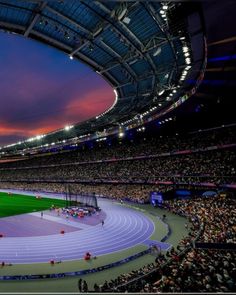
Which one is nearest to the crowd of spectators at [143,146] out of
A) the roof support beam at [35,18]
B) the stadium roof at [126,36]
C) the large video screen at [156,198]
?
the large video screen at [156,198]

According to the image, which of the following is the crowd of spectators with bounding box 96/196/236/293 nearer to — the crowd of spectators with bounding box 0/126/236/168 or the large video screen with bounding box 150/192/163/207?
the large video screen with bounding box 150/192/163/207

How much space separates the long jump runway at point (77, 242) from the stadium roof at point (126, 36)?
15.4 m

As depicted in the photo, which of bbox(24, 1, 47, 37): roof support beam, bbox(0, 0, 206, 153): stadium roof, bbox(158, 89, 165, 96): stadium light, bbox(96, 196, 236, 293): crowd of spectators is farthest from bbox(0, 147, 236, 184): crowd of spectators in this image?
bbox(24, 1, 47, 37): roof support beam

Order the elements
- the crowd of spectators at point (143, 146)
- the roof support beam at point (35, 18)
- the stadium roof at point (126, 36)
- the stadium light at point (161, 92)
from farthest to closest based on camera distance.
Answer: the crowd of spectators at point (143, 146), the stadium light at point (161, 92), the stadium roof at point (126, 36), the roof support beam at point (35, 18)

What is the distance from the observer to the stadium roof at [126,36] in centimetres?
1570

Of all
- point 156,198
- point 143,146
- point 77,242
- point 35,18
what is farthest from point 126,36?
point 143,146

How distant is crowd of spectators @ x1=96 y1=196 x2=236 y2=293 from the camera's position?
11.8 meters

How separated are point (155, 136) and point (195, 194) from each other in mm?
23331

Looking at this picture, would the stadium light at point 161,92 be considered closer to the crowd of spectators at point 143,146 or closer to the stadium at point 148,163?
the stadium at point 148,163

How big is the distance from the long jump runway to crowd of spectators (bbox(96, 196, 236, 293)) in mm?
6116

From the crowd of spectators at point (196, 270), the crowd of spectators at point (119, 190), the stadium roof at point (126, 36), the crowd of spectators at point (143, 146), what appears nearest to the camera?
the crowd of spectators at point (196, 270)

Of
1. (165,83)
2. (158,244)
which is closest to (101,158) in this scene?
(165,83)

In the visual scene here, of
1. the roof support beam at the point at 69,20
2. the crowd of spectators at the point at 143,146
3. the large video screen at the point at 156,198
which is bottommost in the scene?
the large video screen at the point at 156,198

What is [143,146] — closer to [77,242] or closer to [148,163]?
[148,163]
